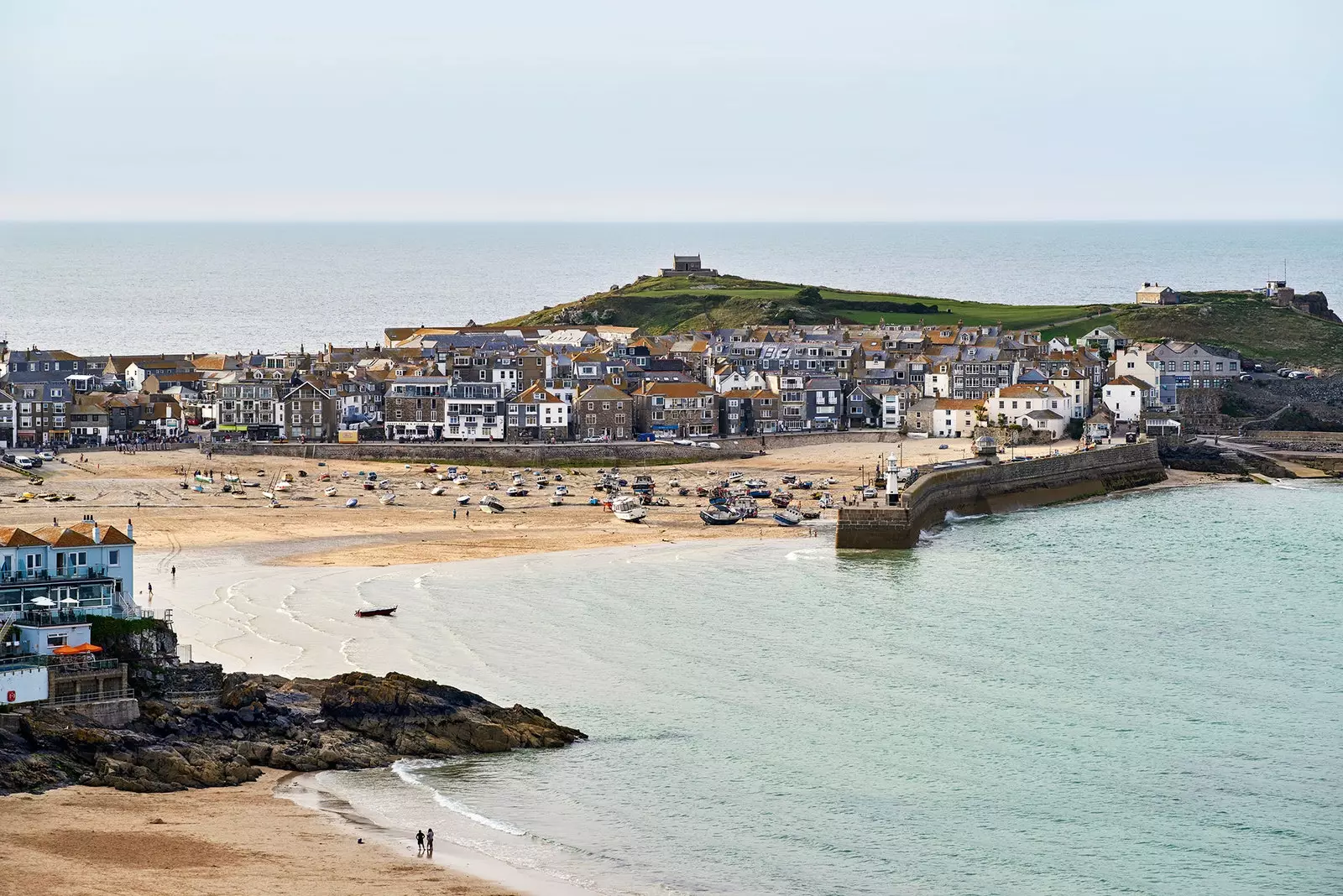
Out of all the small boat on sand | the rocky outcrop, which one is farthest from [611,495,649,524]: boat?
the rocky outcrop

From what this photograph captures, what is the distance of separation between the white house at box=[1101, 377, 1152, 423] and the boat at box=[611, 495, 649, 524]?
30375 mm

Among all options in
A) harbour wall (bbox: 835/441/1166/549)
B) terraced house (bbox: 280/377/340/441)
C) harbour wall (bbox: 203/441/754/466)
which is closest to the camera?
harbour wall (bbox: 835/441/1166/549)

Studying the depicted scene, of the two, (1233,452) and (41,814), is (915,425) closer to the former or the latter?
(1233,452)

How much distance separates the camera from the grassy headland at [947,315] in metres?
103

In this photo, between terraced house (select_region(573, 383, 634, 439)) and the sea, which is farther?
terraced house (select_region(573, 383, 634, 439))

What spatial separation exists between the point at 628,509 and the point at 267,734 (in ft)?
97.5

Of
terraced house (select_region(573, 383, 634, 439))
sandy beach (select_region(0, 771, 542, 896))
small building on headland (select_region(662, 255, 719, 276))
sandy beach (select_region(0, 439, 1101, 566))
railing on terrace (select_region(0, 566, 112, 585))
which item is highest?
small building on headland (select_region(662, 255, 719, 276))

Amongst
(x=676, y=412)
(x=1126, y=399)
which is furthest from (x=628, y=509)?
(x=1126, y=399)

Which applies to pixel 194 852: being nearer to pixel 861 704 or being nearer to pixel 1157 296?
pixel 861 704

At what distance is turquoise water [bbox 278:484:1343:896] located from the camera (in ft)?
93.6

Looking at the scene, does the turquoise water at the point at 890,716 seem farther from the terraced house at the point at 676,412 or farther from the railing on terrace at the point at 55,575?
the terraced house at the point at 676,412

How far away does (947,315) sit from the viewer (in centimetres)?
11575

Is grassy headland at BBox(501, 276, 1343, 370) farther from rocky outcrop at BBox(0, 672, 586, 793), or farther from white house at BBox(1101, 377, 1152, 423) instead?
rocky outcrop at BBox(0, 672, 586, 793)

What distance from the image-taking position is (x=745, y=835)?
2927cm
